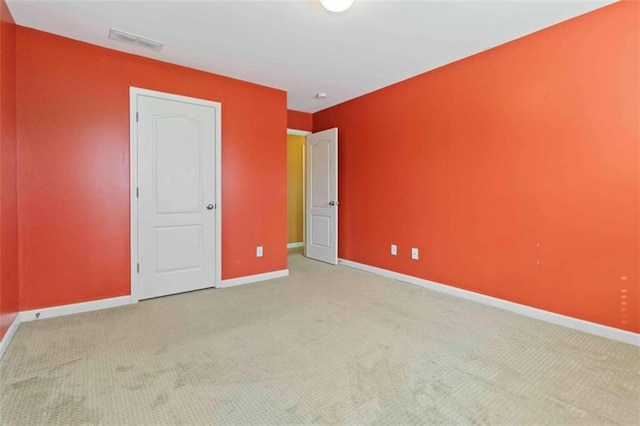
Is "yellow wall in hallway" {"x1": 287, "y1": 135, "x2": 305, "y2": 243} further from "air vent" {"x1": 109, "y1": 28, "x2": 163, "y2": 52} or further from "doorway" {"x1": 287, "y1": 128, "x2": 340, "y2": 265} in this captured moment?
"air vent" {"x1": 109, "y1": 28, "x2": 163, "y2": 52}

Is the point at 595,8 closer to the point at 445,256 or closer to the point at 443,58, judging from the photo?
the point at 443,58

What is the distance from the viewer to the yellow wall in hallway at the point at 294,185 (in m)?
6.55

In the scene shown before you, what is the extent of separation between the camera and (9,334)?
2301mm

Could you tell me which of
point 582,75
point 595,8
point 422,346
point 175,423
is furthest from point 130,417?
point 595,8

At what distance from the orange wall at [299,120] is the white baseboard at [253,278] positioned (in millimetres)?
2338

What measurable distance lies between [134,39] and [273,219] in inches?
91.5

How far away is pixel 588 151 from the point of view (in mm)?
2486

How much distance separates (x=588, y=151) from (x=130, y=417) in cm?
344

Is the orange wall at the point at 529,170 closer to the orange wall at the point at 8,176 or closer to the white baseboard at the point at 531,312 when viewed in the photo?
the white baseboard at the point at 531,312

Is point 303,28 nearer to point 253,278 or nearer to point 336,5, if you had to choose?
point 336,5

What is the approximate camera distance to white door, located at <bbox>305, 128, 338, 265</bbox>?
4738mm

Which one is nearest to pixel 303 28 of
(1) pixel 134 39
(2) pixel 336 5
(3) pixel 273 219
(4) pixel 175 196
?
(2) pixel 336 5

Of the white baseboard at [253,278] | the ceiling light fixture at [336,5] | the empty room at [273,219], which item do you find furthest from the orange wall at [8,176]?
the ceiling light fixture at [336,5]

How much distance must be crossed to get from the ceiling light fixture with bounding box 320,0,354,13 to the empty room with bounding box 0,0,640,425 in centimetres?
2
